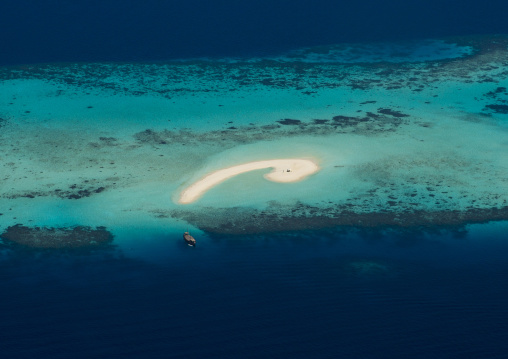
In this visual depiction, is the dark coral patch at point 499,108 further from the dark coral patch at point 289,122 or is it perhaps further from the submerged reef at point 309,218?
the dark coral patch at point 289,122

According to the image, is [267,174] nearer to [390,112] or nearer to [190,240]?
[190,240]

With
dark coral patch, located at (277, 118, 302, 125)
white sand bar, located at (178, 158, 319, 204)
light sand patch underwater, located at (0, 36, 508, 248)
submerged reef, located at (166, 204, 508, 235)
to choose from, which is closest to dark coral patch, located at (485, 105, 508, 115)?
light sand patch underwater, located at (0, 36, 508, 248)

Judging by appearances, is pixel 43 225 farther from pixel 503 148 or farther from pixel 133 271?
pixel 503 148

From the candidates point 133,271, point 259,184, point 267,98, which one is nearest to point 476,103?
point 267,98

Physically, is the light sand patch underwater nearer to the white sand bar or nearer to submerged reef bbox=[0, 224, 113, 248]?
the white sand bar

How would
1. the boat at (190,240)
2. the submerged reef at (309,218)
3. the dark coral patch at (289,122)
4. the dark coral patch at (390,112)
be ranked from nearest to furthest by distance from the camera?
the boat at (190,240) < the submerged reef at (309,218) < the dark coral patch at (289,122) < the dark coral patch at (390,112)

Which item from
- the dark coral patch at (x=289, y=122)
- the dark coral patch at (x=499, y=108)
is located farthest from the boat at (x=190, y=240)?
the dark coral patch at (x=499, y=108)

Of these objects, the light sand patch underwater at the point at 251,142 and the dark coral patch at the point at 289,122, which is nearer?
the light sand patch underwater at the point at 251,142
